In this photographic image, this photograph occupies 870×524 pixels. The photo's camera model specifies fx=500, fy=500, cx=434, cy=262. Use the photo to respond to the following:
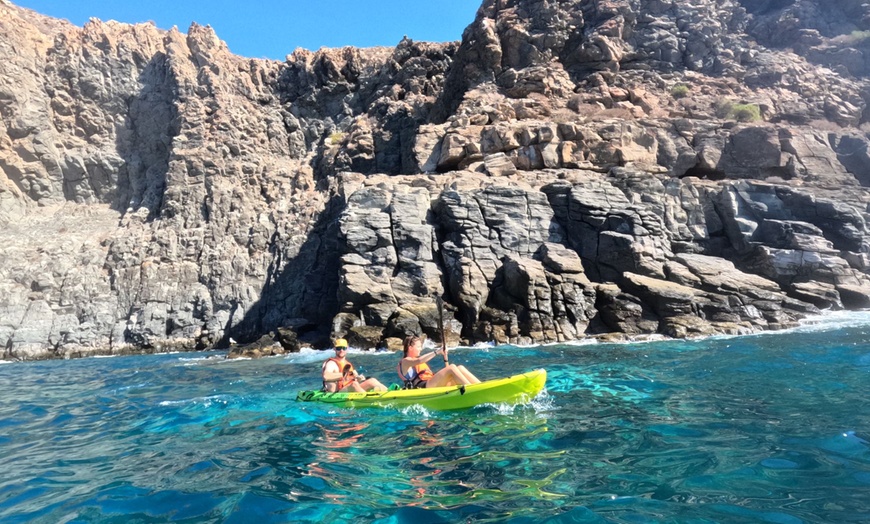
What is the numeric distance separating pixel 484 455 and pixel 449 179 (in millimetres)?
25270

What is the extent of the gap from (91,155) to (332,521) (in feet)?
152

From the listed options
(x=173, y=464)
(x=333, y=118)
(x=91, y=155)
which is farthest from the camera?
(x=333, y=118)

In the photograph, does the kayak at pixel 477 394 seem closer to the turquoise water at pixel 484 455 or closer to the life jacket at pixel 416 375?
the turquoise water at pixel 484 455

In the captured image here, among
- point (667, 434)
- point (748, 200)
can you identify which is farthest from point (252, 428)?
point (748, 200)

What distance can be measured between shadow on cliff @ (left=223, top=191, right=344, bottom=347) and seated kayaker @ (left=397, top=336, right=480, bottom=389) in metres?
18.5

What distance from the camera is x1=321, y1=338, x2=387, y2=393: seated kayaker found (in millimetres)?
9758

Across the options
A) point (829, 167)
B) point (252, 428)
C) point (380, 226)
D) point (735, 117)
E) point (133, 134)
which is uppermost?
point (133, 134)

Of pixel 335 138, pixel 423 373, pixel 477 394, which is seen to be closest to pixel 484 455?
pixel 477 394

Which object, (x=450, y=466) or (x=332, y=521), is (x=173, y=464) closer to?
(x=332, y=521)

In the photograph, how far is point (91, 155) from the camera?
40.3 meters

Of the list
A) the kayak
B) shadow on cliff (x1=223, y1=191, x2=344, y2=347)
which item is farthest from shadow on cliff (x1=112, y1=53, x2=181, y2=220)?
the kayak

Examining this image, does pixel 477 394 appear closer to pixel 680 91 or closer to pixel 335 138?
pixel 680 91

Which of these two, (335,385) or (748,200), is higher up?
(748,200)

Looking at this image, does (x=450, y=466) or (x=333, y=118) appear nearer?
(x=450, y=466)
